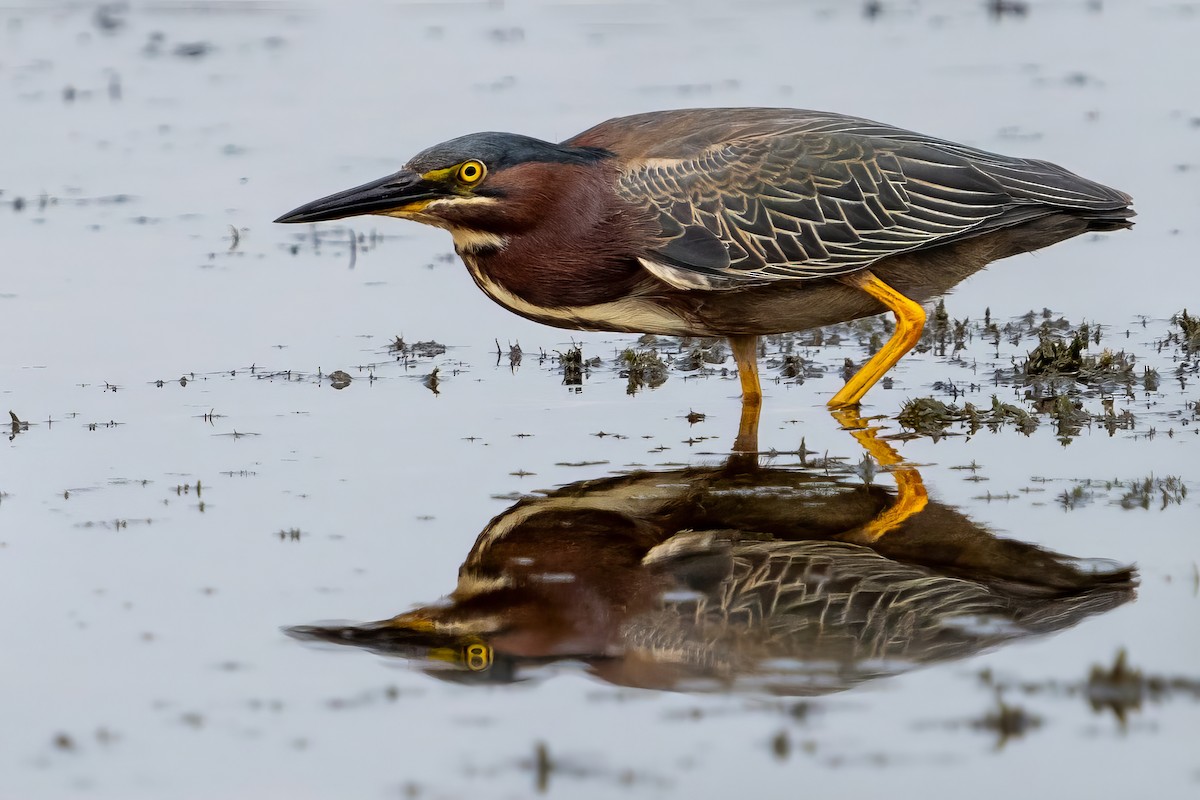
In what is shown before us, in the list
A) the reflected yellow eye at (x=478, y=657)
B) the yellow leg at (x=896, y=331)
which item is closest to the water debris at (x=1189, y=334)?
the yellow leg at (x=896, y=331)

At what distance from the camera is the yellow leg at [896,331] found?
7.46 m

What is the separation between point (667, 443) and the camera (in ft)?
23.4

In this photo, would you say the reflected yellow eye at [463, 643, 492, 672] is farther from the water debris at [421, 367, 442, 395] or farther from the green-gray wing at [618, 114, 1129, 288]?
the water debris at [421, 367, 442, 395]

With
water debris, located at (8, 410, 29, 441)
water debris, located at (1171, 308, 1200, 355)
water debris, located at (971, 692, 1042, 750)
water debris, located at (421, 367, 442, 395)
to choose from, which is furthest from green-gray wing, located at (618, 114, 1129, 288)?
water debris, located at (971, 692, 1042, 750)

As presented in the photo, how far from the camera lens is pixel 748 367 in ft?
25.4

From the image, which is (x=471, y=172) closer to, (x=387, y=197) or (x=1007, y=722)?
(x=387, y=197)

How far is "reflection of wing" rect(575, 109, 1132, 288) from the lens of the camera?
7.23 metres

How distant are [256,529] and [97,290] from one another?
4204 mm

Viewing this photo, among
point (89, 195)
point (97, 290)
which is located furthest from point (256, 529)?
point (89, 195)

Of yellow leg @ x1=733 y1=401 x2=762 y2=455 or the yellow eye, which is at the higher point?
the yellow eye

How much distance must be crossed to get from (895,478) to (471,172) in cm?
216

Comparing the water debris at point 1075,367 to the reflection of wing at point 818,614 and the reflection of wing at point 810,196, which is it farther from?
the reflection of wing at point 818,614

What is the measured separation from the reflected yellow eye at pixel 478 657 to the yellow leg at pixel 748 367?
2970mm

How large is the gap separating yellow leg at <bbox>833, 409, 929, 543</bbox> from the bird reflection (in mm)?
13
